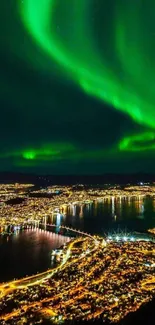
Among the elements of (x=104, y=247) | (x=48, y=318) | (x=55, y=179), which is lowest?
(x=48, y=318)

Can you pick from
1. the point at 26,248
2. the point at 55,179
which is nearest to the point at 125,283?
the point at 26,248

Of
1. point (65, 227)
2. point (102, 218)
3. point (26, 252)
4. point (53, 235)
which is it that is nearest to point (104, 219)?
point (102, 218)

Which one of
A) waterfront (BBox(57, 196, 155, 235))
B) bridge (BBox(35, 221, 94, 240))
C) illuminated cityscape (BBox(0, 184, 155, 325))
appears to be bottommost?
illuminated cityscape (BBox(0, 184, 155, 325))

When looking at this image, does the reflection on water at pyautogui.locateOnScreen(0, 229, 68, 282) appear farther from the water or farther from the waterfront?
the waterfront

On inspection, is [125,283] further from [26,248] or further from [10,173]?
[10,173]

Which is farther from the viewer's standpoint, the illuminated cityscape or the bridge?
the bridge

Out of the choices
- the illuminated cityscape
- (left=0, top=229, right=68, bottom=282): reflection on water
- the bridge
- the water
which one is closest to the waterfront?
the water

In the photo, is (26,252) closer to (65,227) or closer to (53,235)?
(53,235)
